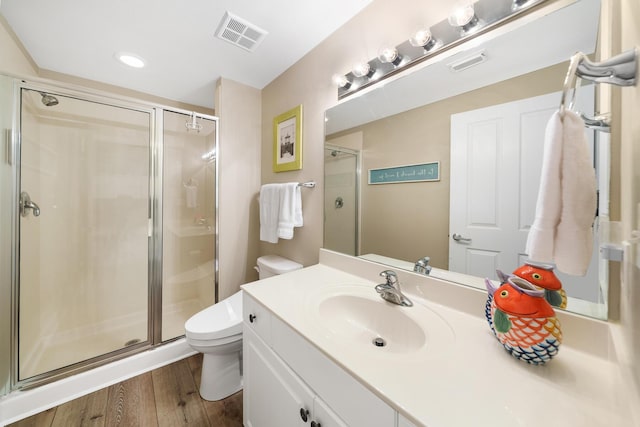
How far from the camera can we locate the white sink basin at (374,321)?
29.6 inches

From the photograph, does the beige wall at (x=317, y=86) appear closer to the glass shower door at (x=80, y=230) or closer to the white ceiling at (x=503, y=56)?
the white ceiling at (x=503, y=56)

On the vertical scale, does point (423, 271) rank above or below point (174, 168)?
below

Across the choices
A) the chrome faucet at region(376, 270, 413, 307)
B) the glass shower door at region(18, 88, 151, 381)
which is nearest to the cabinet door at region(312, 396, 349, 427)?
the chrome faucet at region(376, 270, 413, 307)

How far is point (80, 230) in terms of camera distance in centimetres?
179

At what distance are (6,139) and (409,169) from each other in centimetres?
216

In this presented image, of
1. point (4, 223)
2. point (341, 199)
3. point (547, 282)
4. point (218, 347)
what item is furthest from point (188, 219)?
point (547, 282)

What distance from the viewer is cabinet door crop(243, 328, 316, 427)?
752 mm

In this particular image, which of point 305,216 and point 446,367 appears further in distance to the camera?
point 305,216

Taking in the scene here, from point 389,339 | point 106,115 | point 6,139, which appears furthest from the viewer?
point 106,115

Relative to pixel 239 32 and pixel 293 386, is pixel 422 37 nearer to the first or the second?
pixel 239 32

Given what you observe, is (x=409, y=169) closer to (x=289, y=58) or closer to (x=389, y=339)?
(x=389, y=339)

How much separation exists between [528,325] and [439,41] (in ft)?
3.50

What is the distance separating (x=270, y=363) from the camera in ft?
2.92

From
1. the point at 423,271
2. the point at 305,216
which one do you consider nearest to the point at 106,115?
the point at 305,216
